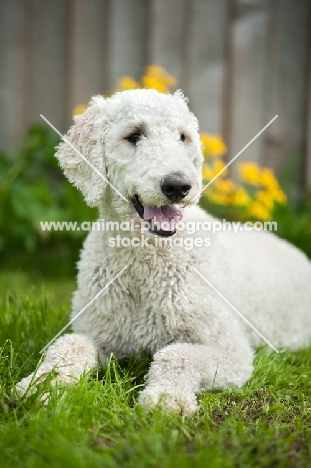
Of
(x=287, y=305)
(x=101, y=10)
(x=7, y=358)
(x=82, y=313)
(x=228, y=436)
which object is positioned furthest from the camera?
(x=101, y=10)

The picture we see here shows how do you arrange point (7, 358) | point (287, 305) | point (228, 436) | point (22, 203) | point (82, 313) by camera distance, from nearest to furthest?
point (228, 436), point (7, 358), point (82, 313), point (287, 305), point (22, 203)

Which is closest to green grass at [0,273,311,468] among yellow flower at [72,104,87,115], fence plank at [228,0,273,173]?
yellow flower at [72,104,87,115]

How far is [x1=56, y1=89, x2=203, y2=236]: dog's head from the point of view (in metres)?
2.82

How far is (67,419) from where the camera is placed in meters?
2.37

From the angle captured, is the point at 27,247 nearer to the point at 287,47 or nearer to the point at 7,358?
the point at 7,358

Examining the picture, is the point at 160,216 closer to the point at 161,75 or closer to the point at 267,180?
the point at 267,180

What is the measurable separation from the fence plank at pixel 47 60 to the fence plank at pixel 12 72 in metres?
0.10

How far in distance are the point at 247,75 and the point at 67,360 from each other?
3.76m

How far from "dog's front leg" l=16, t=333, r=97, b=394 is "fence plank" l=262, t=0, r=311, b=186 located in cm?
348

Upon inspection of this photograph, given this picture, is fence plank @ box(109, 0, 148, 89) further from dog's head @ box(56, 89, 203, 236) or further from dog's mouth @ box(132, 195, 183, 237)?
dog's mouth @ box(132, 195, 183, 237)

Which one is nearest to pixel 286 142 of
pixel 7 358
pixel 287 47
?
pixel 287 47

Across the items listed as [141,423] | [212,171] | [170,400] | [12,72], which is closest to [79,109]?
[12,72]

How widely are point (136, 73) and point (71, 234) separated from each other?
1699 mm

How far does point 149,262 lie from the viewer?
308 cm
